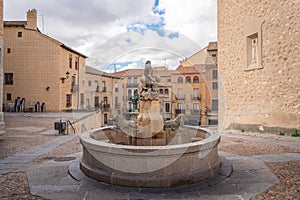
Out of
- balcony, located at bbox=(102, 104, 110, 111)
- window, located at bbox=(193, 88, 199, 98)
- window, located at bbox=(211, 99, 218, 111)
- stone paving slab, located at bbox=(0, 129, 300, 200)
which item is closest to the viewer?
stone paving slab, located at bbox=(0, 129, 300, 200)

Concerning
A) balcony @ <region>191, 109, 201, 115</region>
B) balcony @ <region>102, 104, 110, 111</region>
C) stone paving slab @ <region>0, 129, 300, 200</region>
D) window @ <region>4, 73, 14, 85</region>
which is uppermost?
window @ <region>4, 73, 14, 85</region>

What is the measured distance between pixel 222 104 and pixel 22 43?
62.7ft

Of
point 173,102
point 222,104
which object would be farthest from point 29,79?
point 222,104

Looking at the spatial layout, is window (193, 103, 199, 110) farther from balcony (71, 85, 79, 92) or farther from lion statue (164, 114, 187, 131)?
lion statue (164, 114, 187, 131)

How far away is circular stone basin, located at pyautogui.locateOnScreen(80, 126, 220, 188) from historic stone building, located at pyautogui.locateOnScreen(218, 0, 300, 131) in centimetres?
689

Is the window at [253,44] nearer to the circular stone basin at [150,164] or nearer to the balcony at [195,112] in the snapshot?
the circular stone basin at [150,164]

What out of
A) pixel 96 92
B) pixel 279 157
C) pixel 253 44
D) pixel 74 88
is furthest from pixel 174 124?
pixel 96 92

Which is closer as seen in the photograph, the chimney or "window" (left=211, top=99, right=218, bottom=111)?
the chimney

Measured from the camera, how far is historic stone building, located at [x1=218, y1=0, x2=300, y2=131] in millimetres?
9234

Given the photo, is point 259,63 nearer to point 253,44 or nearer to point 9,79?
point 253,44

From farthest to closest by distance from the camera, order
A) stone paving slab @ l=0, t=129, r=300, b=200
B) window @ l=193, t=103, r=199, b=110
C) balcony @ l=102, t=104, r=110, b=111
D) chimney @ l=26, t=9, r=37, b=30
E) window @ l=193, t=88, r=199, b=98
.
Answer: balcony @ l=102, t=104, r=110, b=111 < window @ l=193, t=88, r=199, b=98 < window @ l=193, t=103, r=199, b=110 < chimney @ l=26, t=9, r=37, b=30 < stone paving slab @ l=0, t=129, r=300, b=200

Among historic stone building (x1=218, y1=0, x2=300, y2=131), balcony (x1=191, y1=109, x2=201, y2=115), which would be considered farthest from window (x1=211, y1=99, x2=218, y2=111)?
historic stone building (x1=218, y1=0, x2=300, y2=131)

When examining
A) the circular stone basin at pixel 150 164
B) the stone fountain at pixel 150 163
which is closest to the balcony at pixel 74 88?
the stone fountain at pixel 150 163

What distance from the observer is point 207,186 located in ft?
12.7
